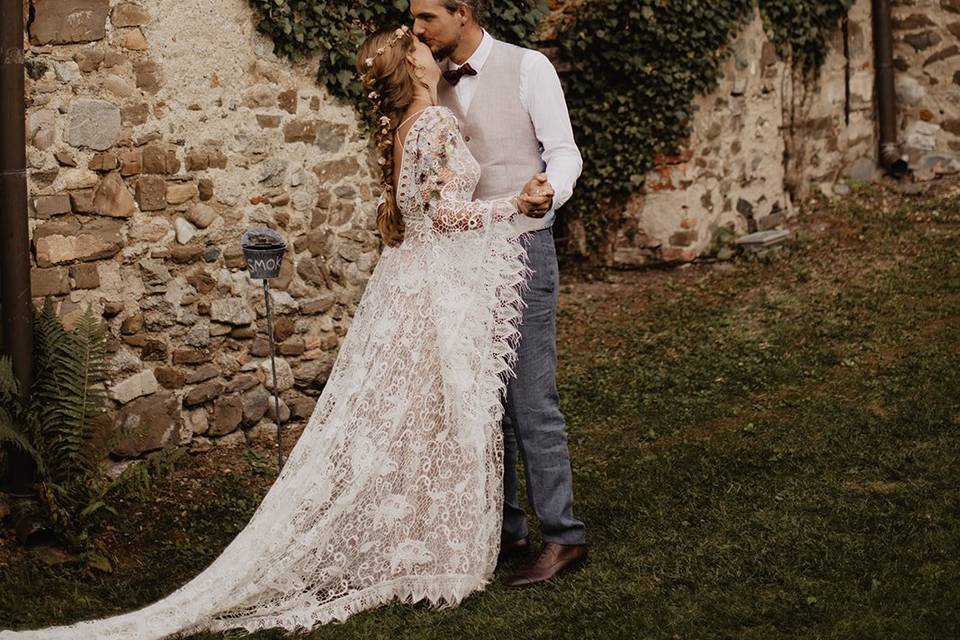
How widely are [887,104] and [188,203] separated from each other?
675 cm

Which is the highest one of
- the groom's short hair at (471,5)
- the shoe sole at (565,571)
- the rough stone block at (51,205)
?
the groom's short hair at (471,5)

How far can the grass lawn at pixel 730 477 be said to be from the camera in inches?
147

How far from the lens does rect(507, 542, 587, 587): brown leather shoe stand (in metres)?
3.96

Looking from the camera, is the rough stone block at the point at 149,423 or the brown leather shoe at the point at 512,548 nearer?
the brown leather shoe at the point at 512,548

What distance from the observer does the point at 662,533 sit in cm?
438

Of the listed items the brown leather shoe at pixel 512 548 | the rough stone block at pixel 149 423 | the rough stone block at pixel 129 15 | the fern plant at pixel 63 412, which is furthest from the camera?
the rough stone block at pixel 149 423

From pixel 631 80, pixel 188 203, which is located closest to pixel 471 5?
pixel 188 203

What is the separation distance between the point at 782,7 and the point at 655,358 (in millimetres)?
3520

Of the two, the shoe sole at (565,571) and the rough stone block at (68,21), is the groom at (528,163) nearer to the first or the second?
the shoe sole at (565,571)

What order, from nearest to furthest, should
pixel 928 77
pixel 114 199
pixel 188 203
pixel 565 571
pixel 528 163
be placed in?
pixel 528 163
pixel 565 571
pixel 114 199
pixel 188 203
pixel 928 77

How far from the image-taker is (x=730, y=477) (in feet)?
16.2

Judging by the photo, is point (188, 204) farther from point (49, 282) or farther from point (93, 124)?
point (49, 282)

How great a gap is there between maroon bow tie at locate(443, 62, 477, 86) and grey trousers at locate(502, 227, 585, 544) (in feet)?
1.81

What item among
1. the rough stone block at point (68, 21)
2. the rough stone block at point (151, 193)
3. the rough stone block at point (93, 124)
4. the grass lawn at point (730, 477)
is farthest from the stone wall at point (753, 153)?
the rough stone block at point (68, 21)
